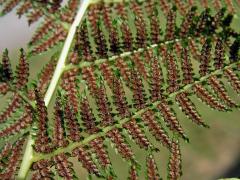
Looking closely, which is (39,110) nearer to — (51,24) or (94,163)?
(94,163)

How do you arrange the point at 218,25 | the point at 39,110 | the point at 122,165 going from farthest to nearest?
the point at 122,165 → the point at 218,25 → the point at 39,110

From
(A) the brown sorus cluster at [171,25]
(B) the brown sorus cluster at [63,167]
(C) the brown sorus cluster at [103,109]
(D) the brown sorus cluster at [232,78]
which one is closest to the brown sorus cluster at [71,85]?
(C) the brown sorus cluster at [103,109]

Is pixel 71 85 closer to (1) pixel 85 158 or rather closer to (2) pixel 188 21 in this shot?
(1) pixel 85 158

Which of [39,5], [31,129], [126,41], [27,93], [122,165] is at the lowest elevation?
[122,165]

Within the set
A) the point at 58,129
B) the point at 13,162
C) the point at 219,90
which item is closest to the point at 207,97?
the point at 219,90

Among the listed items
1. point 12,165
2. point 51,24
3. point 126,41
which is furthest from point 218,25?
point 12,165

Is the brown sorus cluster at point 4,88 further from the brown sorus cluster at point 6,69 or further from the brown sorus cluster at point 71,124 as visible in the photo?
the brown sorus cluster at point 71,124

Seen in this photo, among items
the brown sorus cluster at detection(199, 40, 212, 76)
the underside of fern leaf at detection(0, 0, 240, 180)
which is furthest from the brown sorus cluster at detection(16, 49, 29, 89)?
the brown sorus cluster at detection(199, 40, 212, 76)
